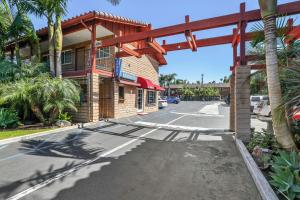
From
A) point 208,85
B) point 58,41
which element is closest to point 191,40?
point 58,41

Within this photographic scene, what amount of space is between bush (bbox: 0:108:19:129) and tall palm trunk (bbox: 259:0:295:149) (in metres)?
11.3

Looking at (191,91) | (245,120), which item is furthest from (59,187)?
(191,91)

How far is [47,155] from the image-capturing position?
18.2 feet

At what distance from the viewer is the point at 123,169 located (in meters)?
4.57

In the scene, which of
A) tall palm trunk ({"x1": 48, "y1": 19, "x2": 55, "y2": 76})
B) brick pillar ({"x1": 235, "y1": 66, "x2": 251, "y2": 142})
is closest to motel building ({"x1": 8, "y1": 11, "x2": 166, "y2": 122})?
tall palm trunk ({"x1": 48, "y1": 19, "x2": 55, "y2": 76})

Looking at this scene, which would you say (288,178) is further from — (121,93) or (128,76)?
(128,76)

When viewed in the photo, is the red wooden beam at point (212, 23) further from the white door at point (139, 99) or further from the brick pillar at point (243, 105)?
the white door at point (139, 99)

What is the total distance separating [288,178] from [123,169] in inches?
131

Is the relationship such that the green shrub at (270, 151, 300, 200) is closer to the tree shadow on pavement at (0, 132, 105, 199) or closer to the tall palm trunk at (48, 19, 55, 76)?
the tree shadow on pavement at (0, 132, 105, 199)

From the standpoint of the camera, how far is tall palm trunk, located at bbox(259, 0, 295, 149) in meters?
4.47

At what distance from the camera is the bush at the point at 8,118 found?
30.3 feet

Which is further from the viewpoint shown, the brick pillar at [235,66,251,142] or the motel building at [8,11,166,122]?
the motel building at [8,11,166,122]

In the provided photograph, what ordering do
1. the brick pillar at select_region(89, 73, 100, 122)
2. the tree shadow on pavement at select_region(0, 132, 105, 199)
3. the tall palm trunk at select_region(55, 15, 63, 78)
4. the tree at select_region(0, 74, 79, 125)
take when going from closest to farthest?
the tree shadow on pavement at select_region(0, 132, 105, 199)
the tree at select_region(0, 74, 79, 125)
the tall palm trunk at select_region(55, 15, 63, 78)
the brick pillar at select_region(89, 73, 100, 122)

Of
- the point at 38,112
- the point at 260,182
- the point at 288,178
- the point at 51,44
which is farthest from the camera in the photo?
the point at 51,44
